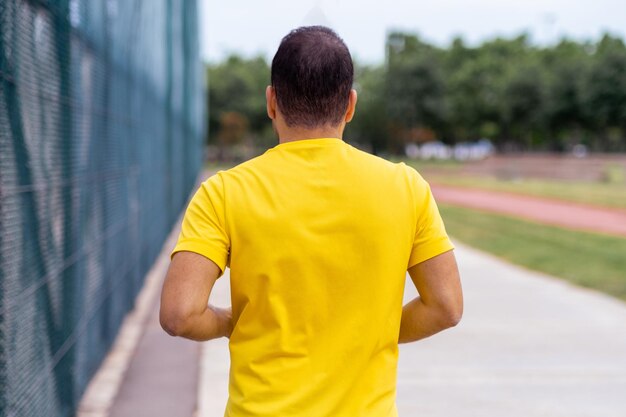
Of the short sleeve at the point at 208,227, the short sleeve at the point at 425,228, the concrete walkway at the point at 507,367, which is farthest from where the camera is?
the concrete walkway at the point at 507,367

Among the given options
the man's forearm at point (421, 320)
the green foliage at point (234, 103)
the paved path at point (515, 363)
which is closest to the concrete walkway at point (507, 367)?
the paved path at point (515, 363)

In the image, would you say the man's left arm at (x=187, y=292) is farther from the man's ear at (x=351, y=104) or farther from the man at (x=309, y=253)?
the man's ear at (x=351, y=104)

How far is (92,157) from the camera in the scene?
242 inches

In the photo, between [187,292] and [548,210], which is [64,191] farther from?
[548,210]

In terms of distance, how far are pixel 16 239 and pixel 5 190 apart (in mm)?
318

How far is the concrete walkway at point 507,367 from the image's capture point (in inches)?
221

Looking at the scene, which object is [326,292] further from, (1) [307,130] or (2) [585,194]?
(2) [585,194]

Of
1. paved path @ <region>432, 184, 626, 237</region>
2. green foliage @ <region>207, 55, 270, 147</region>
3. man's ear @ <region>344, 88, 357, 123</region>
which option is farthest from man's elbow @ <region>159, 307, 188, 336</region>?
green foliage @ <region>207, 55, 270, 147</region>

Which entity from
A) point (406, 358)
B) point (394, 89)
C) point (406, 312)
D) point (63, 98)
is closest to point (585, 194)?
point (406, 358)

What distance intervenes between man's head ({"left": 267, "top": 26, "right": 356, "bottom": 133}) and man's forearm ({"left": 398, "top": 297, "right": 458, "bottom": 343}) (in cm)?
44

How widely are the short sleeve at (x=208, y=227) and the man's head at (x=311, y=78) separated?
0.22 meters

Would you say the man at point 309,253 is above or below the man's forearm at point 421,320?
above

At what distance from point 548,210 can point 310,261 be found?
2493 cm

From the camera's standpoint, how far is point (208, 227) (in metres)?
1.93
